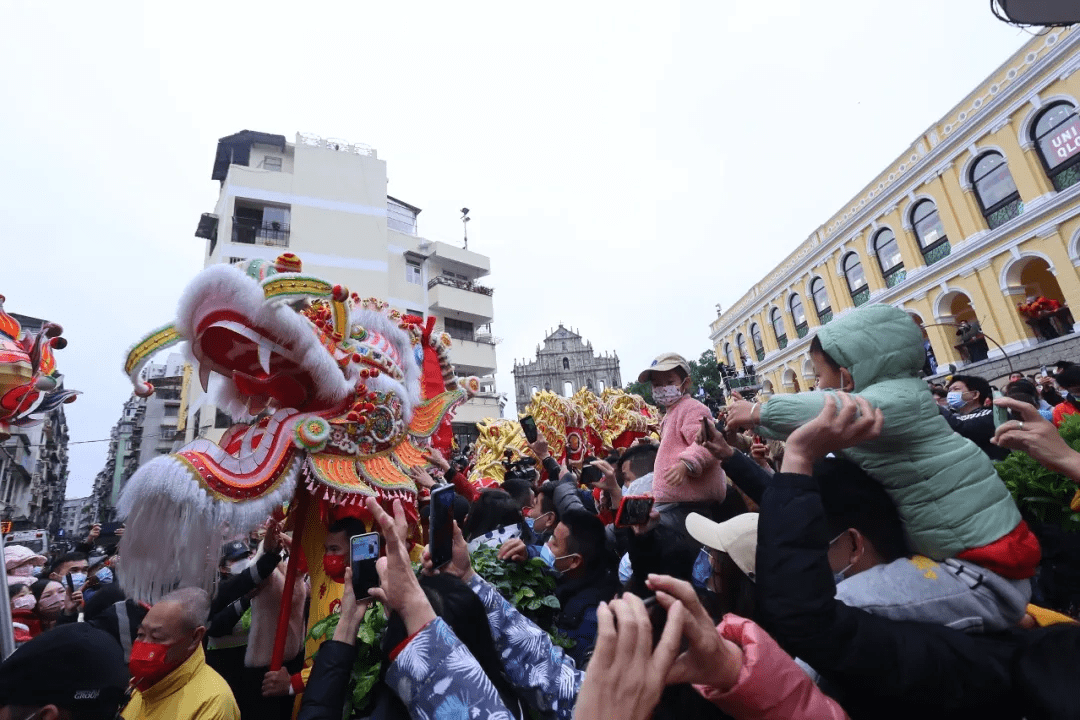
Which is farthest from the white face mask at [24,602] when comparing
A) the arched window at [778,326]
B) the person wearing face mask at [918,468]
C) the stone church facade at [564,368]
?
the stone church facade at [564,368]

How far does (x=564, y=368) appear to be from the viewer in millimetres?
65750

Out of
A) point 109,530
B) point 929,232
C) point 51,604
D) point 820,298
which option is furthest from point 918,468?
point 820,298

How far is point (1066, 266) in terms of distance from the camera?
12906 mm

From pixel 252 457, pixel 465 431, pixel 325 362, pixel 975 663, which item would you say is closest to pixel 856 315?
pixel 975 663

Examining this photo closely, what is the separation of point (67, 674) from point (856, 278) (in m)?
24.3

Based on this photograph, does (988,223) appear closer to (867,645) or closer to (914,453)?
(914,453)

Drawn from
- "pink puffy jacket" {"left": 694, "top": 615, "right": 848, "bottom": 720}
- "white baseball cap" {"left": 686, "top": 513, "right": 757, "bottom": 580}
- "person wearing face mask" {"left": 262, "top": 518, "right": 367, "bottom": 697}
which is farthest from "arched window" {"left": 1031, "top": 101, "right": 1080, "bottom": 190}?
"person wearing face mask" {"left": 262, "top": 518, "right": 367, "bottom": 697}

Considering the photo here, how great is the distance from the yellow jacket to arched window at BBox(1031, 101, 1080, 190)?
18734 millimetres

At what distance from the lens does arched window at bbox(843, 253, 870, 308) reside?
20.3 m

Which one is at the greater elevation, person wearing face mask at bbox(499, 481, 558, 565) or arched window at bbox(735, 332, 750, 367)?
arched window at bbox(735, 332, 750, 367)

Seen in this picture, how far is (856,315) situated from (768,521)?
2.57 ft

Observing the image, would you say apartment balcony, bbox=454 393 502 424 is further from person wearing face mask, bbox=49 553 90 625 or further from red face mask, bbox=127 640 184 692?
red face mask, bbox=127 640 184 692

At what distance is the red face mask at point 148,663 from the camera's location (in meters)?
1.95

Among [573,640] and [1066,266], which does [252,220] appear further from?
[1066,266]
